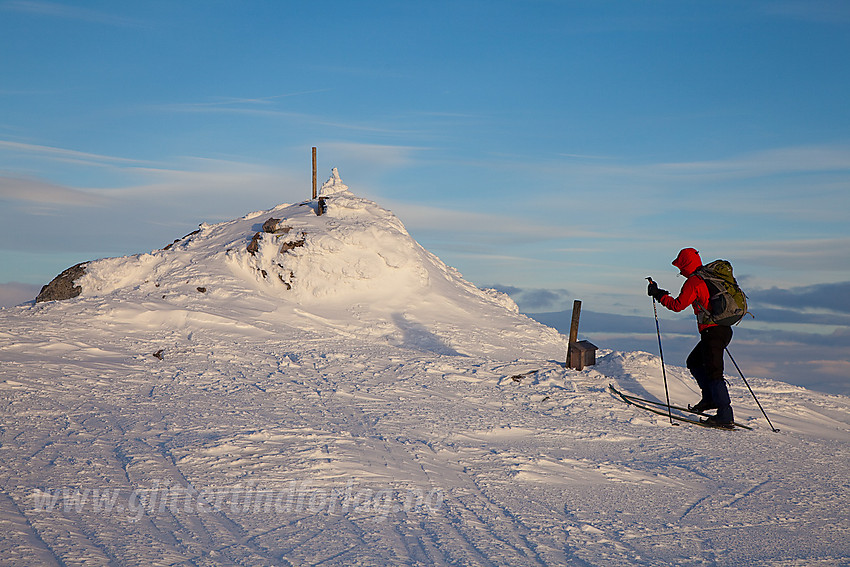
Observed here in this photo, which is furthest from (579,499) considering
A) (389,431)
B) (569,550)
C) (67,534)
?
(67,534)

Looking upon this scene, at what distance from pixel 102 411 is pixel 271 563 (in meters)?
5.64

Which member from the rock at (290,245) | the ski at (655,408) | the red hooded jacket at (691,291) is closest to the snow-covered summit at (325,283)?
the rock at (290,245)

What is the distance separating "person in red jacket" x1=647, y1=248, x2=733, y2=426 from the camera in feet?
29.3

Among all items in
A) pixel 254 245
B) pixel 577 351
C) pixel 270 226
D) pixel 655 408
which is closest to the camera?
pixel 655 408

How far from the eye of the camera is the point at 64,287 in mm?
18922

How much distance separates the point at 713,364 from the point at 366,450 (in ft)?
16.9

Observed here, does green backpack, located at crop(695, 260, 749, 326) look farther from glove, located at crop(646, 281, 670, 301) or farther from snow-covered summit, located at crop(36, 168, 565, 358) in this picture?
snow-covered summit, located at crop(36, 168, 565, 358)

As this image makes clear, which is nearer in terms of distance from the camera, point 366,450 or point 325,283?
point 366,450

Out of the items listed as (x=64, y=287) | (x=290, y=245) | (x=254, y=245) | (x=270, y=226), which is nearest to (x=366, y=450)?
(x=290, y=245)

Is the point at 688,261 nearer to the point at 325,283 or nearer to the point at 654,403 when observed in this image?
the point at 654,403

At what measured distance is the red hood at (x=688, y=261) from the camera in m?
9.23

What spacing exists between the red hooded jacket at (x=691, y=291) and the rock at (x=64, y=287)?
16649 mm

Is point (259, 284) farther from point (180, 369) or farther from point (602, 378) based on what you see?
point (602, 378)

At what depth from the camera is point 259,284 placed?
18375mm
